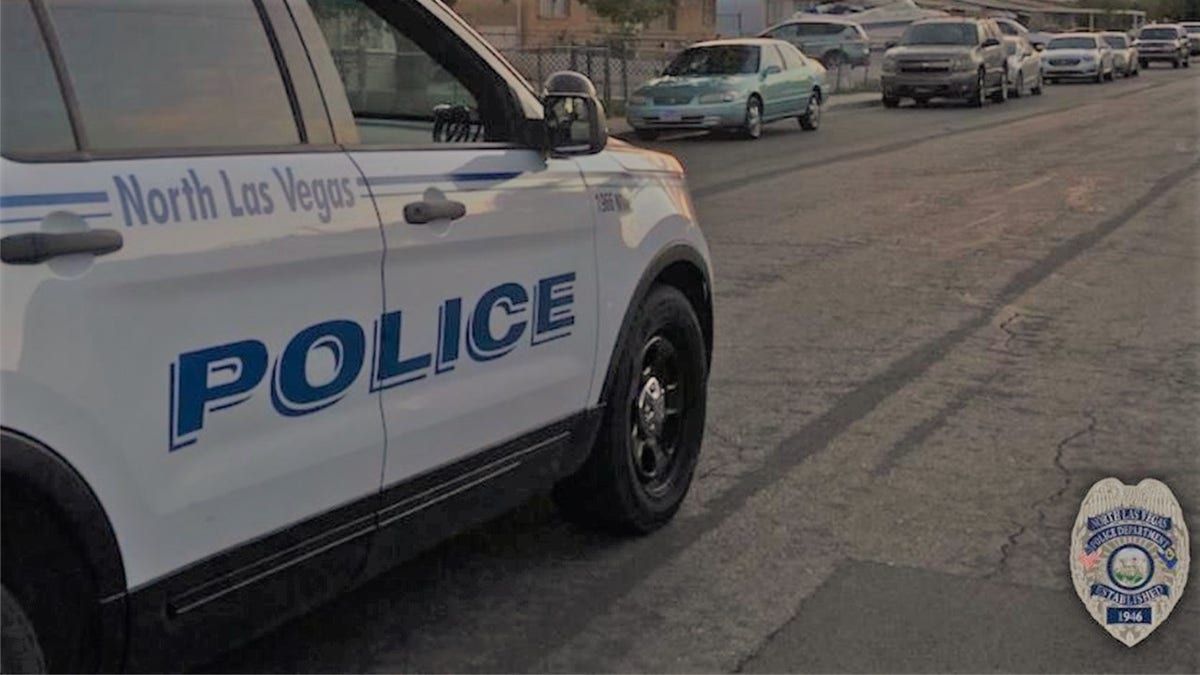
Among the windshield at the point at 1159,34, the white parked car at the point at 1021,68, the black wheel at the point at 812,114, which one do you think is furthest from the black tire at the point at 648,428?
the windshield at the point at 1159,34

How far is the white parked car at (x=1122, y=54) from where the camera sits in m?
48.1

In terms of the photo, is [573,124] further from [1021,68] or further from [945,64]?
[1021,68]

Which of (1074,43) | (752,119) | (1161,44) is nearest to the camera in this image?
(752,119)

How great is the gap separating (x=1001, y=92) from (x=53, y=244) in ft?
109

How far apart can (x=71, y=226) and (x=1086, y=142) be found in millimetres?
21441

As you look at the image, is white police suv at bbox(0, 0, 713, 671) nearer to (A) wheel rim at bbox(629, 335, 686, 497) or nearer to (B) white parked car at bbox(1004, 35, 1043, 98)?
(A) wheel rim at bbox(629, 335, 686, 497)

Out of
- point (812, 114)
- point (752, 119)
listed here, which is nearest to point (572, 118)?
point (752, 119)

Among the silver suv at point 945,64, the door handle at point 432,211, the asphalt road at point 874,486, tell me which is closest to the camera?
the door handle at point 432,211

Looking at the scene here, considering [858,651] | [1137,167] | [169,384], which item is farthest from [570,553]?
[1137,167]

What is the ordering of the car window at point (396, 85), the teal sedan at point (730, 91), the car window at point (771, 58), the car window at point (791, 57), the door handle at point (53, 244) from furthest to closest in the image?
1. the car window at point (791, 57)
2. the car window at point (771, 58)
3. the teal sedan at point (730, 91)
4. the car window at point (396, 85)
5. the door handle at point (53, 244)

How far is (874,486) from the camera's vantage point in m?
5.66

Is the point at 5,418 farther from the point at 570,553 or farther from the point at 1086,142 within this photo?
the point at 1086,142

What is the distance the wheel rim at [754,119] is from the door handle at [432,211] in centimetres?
1968

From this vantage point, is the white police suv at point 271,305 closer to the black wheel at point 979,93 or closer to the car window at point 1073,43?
the black wheel at point 979,93
